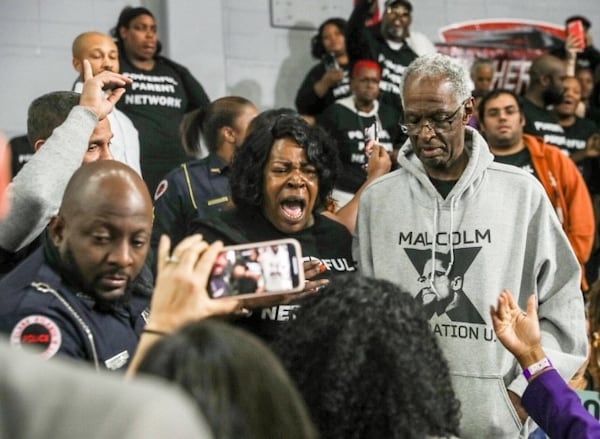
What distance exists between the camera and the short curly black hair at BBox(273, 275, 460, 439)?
1.79 meters

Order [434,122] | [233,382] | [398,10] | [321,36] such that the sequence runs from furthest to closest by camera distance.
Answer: [321,36], [398,10], [434,122], [233,382]

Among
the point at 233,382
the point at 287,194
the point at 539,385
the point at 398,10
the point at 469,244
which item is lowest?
the point at 539,385

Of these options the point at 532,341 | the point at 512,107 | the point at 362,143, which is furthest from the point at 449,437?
the point at 362,143

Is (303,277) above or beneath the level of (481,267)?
above

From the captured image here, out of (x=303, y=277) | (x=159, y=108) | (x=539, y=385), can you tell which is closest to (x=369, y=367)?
(x=303, y=277)

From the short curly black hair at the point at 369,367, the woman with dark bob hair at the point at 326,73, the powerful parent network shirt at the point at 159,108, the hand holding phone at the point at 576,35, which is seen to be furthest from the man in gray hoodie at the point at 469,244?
the hand holding phone at the point at 576,35

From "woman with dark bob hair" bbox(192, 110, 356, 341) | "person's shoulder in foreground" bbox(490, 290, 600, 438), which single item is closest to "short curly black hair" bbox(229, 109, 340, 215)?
"woman with dark bob hair" bbox(192, 110, 356, 341)

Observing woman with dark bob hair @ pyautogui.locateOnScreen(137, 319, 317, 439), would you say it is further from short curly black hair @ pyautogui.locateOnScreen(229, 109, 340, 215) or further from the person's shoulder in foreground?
short curly black hair @ pyautogui.locateOnScreen(229, 109, 340, 215)

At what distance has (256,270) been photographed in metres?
1.87

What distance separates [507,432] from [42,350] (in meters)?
1.32

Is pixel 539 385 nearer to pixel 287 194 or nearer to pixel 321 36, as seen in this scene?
pixel 287 194

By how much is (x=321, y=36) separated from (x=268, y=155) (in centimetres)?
424

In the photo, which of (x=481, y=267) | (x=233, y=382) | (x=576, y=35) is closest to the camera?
(x=233, y=382)

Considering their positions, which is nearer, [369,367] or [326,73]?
[369,367]
